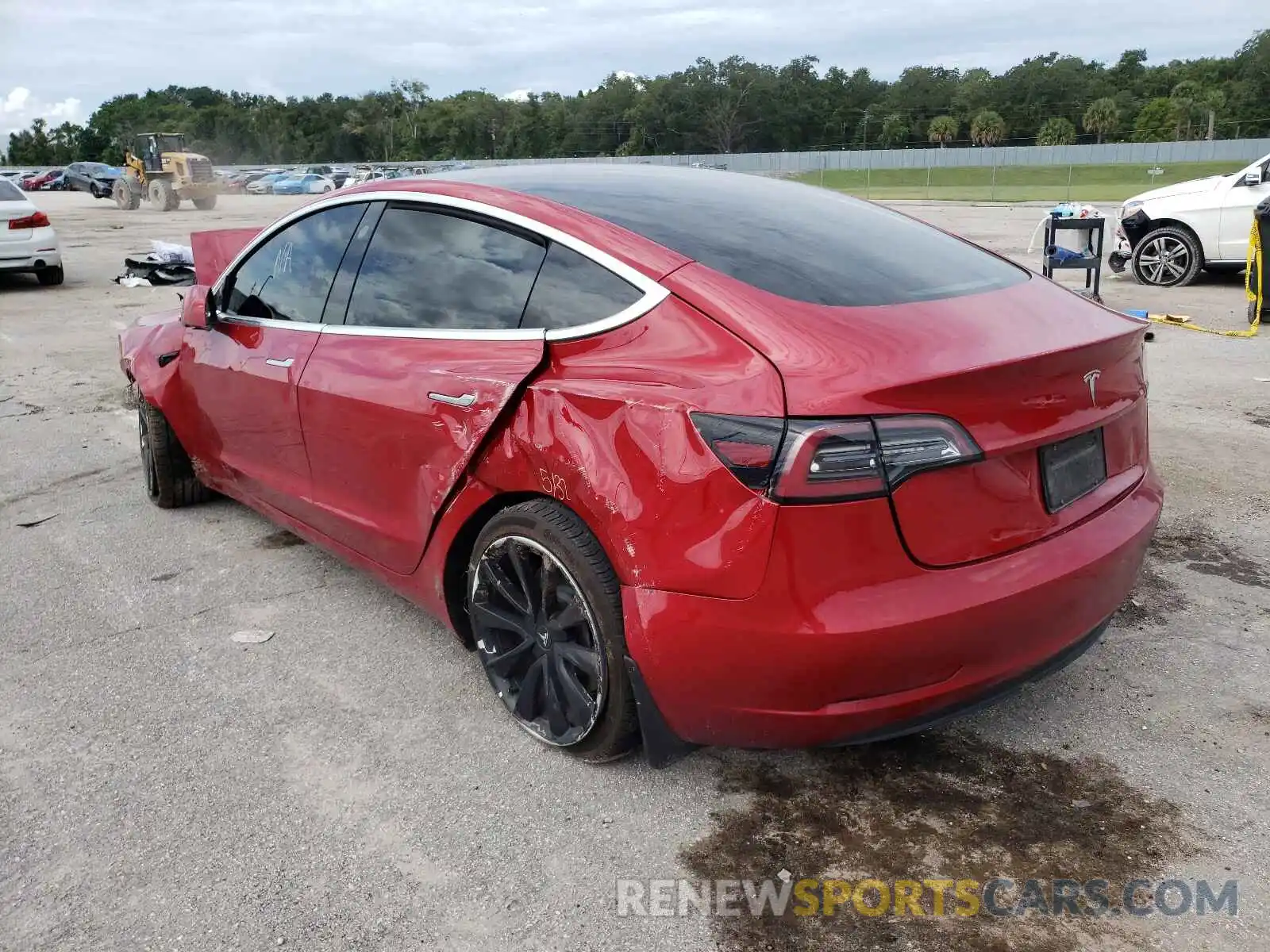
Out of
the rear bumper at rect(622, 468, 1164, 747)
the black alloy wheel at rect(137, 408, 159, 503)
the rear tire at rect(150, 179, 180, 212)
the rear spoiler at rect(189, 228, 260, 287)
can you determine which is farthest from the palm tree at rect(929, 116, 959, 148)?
the rear bumper at rect(622, 468, 1164, 747)

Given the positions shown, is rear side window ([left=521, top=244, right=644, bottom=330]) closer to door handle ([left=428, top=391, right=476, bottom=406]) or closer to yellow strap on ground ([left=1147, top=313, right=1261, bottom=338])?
door handle ([left=428, top=391, right=476, bottom=406])

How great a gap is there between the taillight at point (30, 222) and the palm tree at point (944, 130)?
7906 cm

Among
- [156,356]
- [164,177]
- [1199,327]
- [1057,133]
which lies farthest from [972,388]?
[1057,133]

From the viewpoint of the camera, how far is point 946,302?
2656 millimetres

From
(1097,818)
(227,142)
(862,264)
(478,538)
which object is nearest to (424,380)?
(478,538)

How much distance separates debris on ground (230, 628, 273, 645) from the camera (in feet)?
12.2

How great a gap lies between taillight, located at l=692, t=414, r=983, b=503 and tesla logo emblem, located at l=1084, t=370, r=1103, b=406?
0.54 m

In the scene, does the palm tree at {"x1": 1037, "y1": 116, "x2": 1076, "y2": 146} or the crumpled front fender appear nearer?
the crumpled front fender

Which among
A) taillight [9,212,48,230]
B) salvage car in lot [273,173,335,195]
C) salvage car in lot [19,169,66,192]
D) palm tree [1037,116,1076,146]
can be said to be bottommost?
taillight [9,212,48,230]

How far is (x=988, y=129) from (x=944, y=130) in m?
4.60

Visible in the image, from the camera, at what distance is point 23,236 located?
46.1ft

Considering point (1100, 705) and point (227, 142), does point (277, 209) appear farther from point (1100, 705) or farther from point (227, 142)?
point (227, 142)

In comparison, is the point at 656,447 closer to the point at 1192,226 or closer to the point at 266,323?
the point at 266,323

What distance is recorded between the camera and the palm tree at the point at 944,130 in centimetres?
8306
